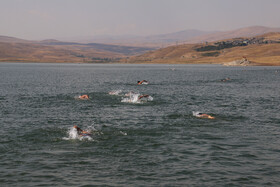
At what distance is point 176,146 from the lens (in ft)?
78.1

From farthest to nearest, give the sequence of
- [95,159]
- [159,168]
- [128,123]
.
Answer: [128,123], [95,159], [159,168]

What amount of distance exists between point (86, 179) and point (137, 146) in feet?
23.1

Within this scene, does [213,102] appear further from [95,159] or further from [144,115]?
[95,159]

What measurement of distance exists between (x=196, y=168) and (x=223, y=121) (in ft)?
48.1

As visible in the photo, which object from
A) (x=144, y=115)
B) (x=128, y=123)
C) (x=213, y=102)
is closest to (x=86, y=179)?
(x=128, y=123)

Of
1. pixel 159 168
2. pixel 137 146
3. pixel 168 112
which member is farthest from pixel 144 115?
pixel 159 168

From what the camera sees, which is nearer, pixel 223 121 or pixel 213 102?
pixel 223 121

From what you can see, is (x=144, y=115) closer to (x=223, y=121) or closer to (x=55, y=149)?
(x=223, y=121)

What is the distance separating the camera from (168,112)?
1496 inches

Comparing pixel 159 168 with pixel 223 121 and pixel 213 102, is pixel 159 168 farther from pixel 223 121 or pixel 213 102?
pixel 213 102

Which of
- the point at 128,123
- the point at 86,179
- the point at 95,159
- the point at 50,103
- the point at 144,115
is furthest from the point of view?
the point at 50,103

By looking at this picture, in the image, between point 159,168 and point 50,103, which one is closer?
point 159,168

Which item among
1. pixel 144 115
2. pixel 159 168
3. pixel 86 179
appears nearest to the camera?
pixel 86 179

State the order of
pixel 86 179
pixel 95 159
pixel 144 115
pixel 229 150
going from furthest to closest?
pixel 144 115 → pixel 229 150 → pixel 95 159 → pixel 86 179
